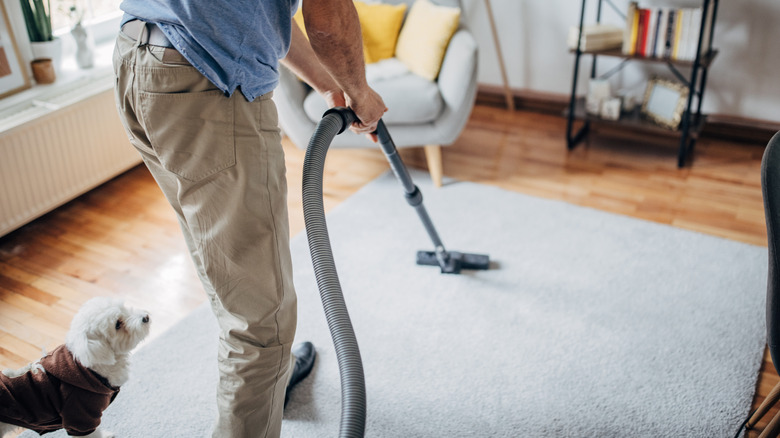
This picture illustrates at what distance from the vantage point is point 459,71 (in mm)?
2670

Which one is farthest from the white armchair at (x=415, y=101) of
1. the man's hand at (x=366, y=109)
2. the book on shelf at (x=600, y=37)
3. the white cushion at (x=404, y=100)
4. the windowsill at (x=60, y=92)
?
the man's hand at (x=366, y=109)

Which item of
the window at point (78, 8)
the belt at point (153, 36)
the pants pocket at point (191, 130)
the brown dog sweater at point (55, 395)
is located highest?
the belt at point (153, 36)

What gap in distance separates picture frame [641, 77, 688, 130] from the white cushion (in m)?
1.11

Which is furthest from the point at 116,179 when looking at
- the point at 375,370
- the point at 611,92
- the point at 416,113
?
the point at 611,92

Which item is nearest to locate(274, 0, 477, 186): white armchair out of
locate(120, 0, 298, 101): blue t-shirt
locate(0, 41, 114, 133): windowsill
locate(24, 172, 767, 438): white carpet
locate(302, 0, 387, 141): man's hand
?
locate(24, 172, 767, 438): white carpet

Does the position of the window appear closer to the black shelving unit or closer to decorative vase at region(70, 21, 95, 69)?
decorative vase at region(70, 21, 95, 69)

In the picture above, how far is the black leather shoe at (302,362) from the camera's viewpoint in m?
1.81

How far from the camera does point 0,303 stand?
2.21 meters

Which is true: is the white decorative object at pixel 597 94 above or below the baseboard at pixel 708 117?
above

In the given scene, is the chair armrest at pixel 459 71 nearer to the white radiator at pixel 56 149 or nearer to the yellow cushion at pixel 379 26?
the yellow cushion at pixel 379 26

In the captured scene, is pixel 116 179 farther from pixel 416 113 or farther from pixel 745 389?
pixel 745 389

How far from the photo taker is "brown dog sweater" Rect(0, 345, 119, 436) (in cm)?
140

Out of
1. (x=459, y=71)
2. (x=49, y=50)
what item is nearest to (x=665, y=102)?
(x=459, y=71)

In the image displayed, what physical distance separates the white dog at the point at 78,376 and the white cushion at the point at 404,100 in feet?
4.69
